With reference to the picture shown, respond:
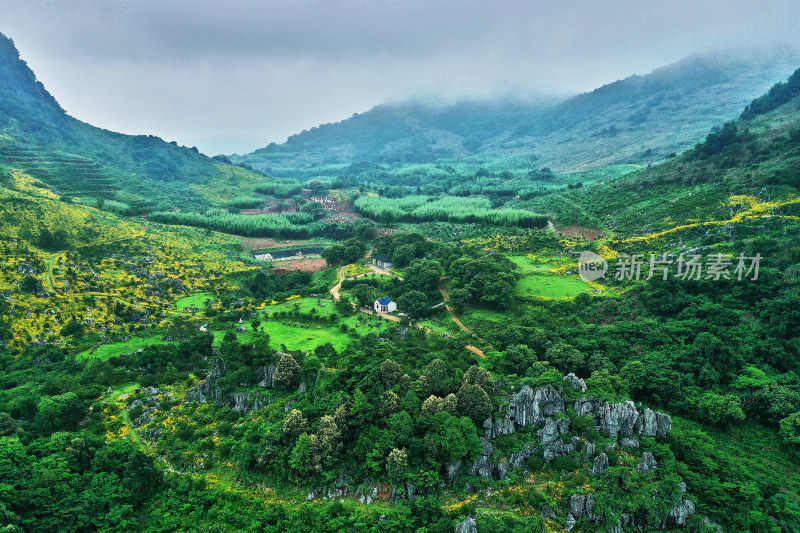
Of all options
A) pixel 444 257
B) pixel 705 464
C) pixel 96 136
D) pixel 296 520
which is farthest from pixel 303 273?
Result: pixel 96 136

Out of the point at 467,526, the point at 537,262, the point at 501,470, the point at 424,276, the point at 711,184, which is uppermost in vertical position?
the point at 711,184

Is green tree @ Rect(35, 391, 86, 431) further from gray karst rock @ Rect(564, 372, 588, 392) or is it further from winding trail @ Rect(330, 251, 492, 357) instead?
gray karst rock @ Rect(564, 372, 588, 392)

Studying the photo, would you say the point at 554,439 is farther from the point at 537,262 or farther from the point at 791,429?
the point at 537,262

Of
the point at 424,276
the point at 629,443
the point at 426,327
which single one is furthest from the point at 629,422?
the point at 424,276

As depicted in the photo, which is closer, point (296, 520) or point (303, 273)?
point (296, 520)

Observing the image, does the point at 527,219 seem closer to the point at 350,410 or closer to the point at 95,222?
the point at 350,410

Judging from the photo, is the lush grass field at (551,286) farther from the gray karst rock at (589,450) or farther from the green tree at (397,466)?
the green tree at (397,466)

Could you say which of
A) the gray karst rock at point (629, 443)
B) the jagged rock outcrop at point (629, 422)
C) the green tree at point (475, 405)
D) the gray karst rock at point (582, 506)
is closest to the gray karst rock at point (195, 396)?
the green tree at point (475, 405)
